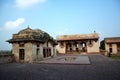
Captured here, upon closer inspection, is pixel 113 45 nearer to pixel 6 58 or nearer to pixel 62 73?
pixel 6 58

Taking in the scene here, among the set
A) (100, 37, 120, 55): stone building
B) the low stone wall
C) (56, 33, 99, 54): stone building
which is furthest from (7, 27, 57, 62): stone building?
(100, 37, 120, 55): stone building

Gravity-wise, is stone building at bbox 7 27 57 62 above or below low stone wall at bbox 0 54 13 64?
above

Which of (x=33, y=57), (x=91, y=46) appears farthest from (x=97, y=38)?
(x=33, y=57)

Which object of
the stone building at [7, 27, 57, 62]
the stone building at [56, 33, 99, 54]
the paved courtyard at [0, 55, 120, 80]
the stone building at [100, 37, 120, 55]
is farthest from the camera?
the stone building at [100, 37, 120, 55]

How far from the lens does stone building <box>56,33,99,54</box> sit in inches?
1276

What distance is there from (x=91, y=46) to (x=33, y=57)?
1837cm

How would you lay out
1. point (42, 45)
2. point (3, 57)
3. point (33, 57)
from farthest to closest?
point (42, 45)
point (33, 57)
point (3, 57)

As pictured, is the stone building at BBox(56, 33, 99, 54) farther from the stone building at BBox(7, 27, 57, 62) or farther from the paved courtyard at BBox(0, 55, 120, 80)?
the paved courtyard at BBox(0, 55, 120, 80)

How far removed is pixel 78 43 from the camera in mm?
34375

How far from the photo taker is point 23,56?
719 inches

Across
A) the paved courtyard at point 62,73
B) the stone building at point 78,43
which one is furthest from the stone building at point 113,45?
the paved courtyard at point 62,73

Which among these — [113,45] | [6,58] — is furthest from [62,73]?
[113,45]

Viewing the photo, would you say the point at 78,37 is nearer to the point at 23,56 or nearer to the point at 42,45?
the point at 42,45

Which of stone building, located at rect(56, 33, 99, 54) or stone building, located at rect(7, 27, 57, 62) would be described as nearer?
stone building, located at rect(7, 27, 57, 62)
